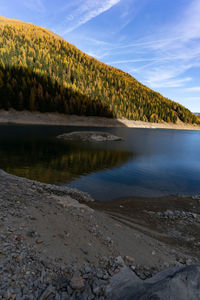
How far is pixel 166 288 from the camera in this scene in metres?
3.45

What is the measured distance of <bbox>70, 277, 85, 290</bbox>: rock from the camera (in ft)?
13.6

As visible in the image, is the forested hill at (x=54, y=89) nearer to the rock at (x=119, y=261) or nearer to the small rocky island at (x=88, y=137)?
the small rocky island at (x=88, y=137)

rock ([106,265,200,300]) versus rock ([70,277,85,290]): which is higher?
rock ([106,265,200,300])

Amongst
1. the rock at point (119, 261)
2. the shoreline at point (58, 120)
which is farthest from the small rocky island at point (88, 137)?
the shoreline at point (58, 120)

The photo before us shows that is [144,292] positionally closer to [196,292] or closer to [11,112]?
[196,292]

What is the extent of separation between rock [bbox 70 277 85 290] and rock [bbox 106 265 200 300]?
68 cm

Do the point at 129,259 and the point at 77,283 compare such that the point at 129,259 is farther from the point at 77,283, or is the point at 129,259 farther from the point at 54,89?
the point at 54,89

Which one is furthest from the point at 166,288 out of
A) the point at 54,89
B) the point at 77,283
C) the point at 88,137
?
the point at 54,89

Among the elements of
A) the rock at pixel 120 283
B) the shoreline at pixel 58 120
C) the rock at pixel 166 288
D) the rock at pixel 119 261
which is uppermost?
the shoreline at pixel 58 120

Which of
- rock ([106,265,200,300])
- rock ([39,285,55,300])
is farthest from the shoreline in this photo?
rock ([106,265,200,300])

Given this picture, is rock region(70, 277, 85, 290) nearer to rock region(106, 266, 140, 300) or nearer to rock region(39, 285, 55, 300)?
rock region(39, 285, 55, 300)

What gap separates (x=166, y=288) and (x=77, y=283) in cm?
220

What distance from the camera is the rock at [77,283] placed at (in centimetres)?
414

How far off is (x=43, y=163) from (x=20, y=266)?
731 inches
